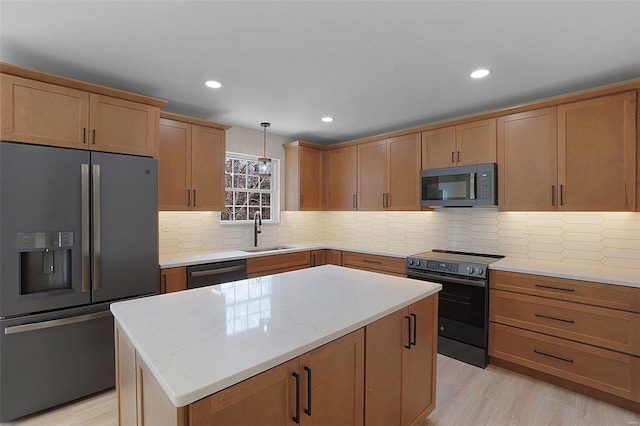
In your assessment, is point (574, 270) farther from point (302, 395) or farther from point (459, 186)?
point (302, 395)

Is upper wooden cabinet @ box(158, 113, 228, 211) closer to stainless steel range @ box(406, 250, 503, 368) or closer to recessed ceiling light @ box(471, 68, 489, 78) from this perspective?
stainless steel range @ box(406, 250, 503, 368)

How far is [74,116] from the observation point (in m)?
2.21

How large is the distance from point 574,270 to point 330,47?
2619mm

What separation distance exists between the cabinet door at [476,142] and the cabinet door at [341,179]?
55.6 inches

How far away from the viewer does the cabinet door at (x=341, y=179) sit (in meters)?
4.28

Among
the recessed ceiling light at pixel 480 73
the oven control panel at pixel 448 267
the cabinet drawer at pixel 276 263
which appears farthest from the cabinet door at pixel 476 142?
the cabinet drawer at pixel 276 263

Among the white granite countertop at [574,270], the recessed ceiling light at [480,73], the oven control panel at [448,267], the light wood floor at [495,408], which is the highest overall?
the recessed ceiling light at [480,73]

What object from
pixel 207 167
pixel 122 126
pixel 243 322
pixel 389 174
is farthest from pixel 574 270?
pixel 122 126

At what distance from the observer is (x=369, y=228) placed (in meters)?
4.48

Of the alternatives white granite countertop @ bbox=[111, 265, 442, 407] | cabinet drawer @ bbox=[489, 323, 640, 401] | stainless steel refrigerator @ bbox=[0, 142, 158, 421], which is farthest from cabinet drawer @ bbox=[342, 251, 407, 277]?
stainless steel refrigerator @ bbox=[0, 142, 158, 421]

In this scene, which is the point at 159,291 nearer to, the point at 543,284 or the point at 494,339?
the point at 494,339

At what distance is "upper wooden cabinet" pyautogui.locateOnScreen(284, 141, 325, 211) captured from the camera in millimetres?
4277

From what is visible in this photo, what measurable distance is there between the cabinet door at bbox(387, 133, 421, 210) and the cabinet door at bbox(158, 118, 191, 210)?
2356 mm

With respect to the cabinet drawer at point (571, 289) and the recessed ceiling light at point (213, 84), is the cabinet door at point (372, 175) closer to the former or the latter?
the cabinet drawer at point (571, 289)
